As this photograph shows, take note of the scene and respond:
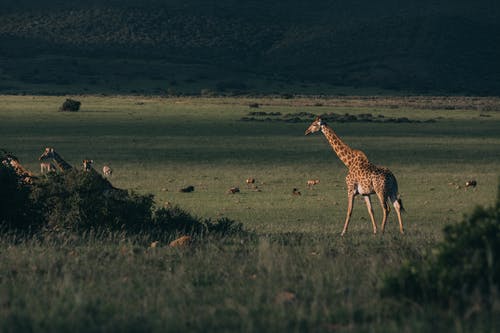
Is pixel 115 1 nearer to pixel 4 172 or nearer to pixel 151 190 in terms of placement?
pixel 151 190

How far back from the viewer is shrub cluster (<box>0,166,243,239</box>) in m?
12.6

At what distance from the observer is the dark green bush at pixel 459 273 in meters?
6.96

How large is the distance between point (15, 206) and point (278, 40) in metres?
112

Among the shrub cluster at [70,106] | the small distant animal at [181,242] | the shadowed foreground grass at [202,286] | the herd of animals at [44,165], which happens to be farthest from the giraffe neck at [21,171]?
the shrub cluster at [70,106]

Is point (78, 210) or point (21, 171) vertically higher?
point (21, 171)

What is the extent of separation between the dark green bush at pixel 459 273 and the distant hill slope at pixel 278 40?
9014 cm

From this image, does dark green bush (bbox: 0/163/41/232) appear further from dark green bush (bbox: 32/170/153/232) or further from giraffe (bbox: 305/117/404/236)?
giraffe (bbox: 305/117/404/236)

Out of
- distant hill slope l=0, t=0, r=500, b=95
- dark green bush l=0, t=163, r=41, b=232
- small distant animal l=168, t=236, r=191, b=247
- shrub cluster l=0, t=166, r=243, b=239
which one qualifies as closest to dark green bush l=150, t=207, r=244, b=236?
shrub cluster l=0, t=166, r=243, b=239

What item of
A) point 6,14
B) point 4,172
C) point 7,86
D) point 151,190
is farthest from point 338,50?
point 4,172

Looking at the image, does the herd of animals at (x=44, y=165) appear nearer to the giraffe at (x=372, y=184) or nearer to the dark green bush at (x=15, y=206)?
the dark green bush at (x=15, y=206)

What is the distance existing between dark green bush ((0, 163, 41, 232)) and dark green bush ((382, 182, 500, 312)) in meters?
6.46

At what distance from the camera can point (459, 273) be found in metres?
7.05

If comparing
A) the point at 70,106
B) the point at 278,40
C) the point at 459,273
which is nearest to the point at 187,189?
the point at 459,273

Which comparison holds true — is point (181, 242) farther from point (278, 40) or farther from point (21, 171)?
point (278, 40)
